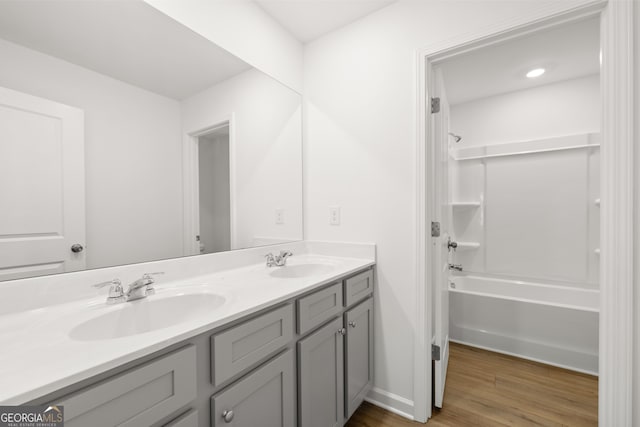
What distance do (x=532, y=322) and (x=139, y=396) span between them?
2.66 metres

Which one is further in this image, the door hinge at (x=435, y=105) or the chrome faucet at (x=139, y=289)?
the door hinge at (x=435, y=105)

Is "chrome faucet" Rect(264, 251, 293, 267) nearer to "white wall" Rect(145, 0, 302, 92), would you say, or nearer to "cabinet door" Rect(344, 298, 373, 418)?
"cabinet door" Rect(344, 298, 373, 418)

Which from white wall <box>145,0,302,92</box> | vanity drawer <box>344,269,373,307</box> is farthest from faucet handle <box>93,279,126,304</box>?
white wall <box>145,0,302,92</box>

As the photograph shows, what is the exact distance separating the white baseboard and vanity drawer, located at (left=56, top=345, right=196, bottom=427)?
4.28 ft

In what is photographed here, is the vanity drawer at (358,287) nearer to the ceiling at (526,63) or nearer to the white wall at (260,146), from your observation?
the white wall at (260,146)

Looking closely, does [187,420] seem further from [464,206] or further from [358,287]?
[464,206]

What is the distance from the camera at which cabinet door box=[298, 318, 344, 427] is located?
109 centimetres

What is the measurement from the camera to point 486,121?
9.33 ft

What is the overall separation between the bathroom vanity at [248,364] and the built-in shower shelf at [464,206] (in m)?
1.70

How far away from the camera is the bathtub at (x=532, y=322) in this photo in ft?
6.59

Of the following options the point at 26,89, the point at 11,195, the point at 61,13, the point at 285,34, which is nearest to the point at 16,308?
the point at 11,195

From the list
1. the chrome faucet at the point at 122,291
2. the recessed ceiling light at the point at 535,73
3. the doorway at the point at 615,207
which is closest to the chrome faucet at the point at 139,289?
the chrome faucet at the point at 122,291

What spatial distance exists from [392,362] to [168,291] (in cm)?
129

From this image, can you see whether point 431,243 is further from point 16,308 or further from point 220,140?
point 16,308
